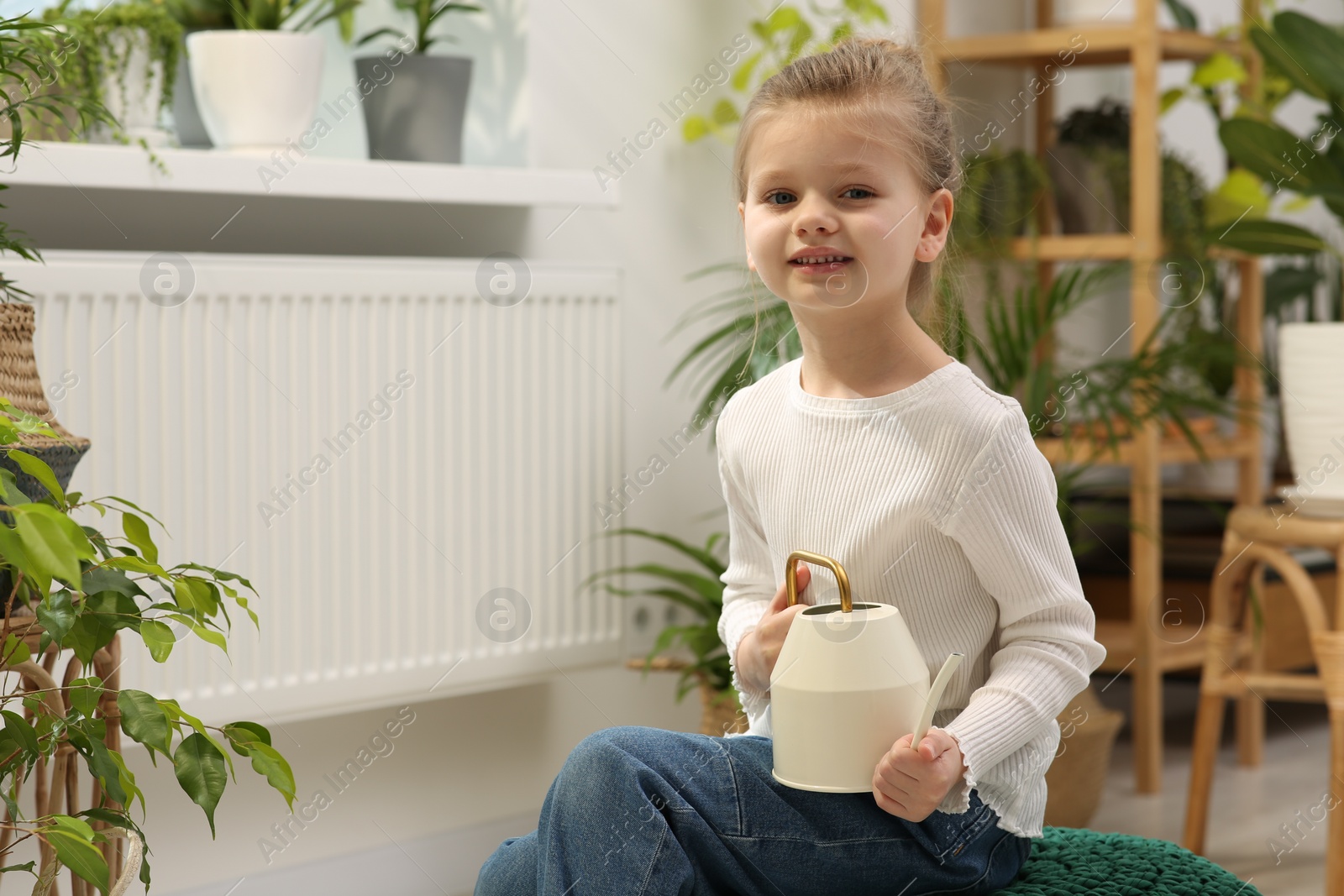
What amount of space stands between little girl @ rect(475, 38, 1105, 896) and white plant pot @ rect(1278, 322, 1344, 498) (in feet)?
3.80

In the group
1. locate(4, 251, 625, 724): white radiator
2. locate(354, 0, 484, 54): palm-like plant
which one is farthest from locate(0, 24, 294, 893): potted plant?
locate(354, 0, 484, 54): palm-like plant

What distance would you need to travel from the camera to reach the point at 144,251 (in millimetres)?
1781

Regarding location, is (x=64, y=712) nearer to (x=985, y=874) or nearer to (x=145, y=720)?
(x=145, y=720)

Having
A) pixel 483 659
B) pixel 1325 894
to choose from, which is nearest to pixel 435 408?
pixel 483 659

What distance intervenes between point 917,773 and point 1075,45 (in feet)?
5.98

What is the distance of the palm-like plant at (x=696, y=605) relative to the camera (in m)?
1.98

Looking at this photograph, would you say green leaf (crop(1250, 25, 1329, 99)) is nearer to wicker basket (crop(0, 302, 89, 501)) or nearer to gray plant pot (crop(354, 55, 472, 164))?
gray plant pot (crop(354, 55, 472, 164))

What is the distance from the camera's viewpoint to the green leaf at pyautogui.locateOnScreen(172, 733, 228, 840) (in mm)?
969

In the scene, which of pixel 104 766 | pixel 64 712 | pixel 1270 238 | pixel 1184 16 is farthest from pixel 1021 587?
pixel 1184 16

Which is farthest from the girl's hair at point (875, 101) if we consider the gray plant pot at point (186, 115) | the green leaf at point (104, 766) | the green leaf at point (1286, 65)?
the green leaf at point (1286, 65)

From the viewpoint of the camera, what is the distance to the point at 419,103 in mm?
1962

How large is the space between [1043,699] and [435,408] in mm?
1111

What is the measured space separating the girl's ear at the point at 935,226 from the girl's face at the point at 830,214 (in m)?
0.03

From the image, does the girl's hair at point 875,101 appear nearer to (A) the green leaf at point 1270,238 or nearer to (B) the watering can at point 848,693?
(B) the watering can at point 848,693
